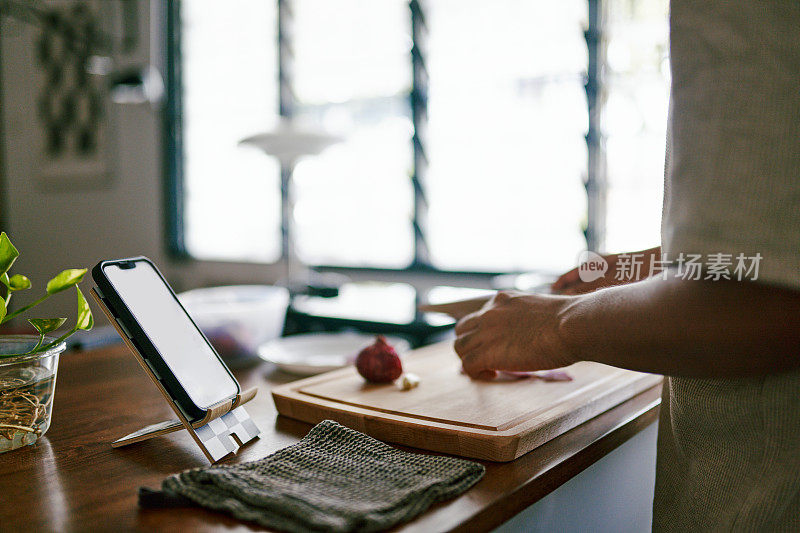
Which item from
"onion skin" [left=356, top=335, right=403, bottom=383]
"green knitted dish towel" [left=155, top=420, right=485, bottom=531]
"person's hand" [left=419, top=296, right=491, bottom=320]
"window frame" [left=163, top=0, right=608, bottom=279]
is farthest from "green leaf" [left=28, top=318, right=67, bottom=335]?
"window frame" [left=163, top=0, right=608, bottom=279]

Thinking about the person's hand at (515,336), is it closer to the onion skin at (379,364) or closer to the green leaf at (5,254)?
the onion skin at (379,364)

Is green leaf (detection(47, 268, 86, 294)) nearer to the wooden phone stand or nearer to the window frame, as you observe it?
the wooden phone stand

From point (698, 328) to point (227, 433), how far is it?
0.50 m

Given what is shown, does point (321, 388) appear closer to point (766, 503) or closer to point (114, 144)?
point (766, 503)

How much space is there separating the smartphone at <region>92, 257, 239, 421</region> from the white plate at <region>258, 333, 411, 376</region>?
29cm

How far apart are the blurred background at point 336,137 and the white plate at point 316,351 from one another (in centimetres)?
18

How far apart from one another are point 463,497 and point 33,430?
0.49 m

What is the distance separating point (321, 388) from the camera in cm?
88

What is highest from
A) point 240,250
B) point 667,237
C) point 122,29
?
point 122,29

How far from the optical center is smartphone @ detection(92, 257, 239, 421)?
67cm

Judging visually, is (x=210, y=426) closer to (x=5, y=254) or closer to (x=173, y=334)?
(x=173, y=334)

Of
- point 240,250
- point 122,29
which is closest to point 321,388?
point 240,250

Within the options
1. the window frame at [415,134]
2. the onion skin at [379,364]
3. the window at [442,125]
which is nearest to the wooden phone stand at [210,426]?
the onion skin at [379,364]

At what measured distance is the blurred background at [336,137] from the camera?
2.75 metres
